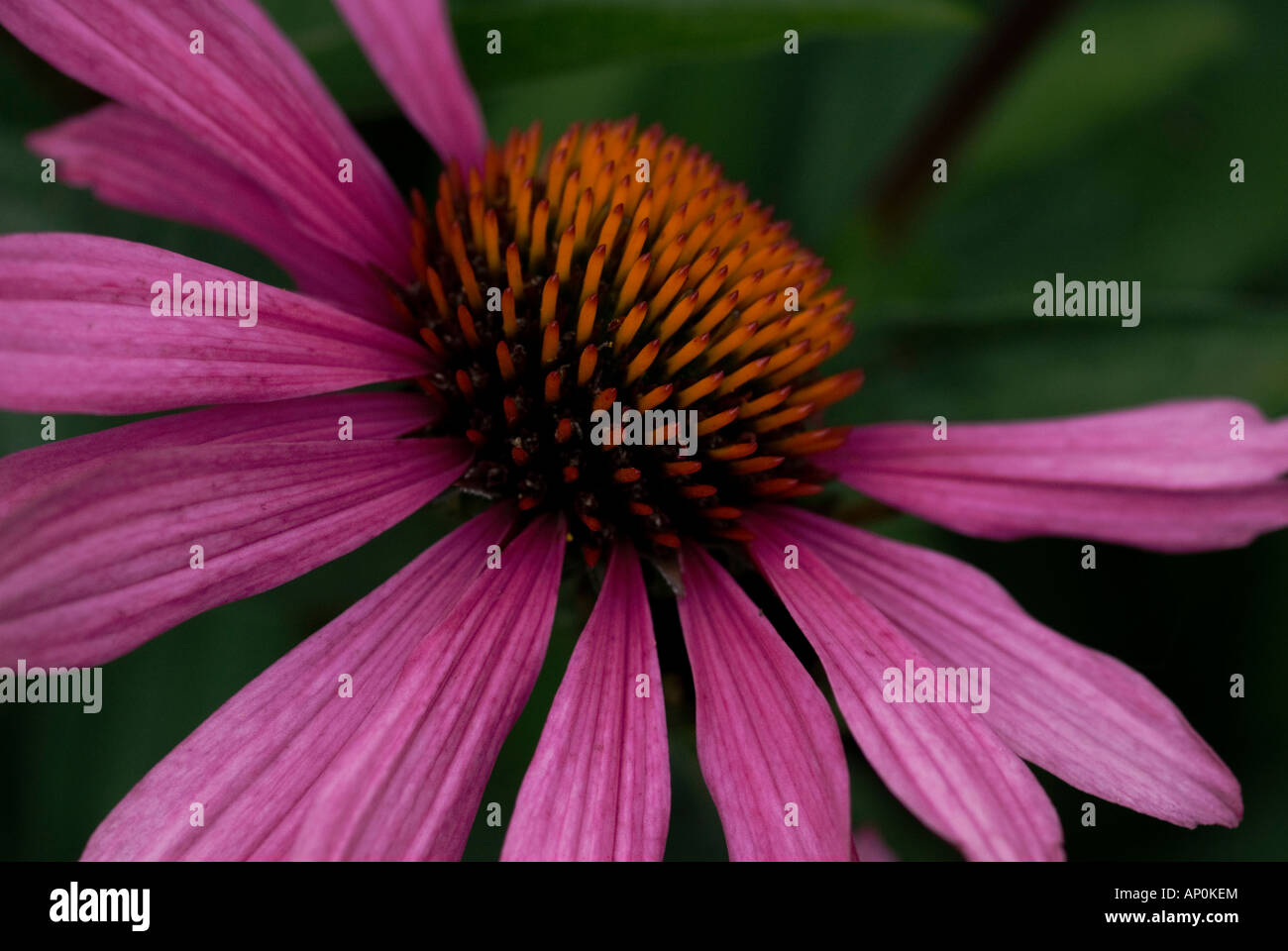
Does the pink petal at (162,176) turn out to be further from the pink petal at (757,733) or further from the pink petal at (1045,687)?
the pink petal at (1045,687)

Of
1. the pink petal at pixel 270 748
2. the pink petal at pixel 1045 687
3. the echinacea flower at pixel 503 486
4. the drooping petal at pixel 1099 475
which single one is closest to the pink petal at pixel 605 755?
the echinacea flower at pixel 503 486

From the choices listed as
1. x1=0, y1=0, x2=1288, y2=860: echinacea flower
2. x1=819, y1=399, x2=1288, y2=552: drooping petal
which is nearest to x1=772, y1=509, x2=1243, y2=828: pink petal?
x1=0, y1=0, x2=1288, y2=860: echinacea flower

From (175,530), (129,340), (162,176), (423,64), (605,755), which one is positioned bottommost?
(605,755)

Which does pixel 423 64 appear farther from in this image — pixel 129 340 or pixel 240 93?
pixel 129 340

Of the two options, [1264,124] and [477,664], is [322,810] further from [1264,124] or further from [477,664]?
[1264,124]

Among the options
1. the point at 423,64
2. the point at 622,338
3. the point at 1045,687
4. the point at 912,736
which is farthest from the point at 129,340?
the point at 1045,687

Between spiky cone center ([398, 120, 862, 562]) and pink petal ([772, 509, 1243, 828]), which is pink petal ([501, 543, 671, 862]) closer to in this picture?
spiky cone center ([398, 120, 862, 562])

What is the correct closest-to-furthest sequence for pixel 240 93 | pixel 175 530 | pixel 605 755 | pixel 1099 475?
1. pixel 175 530
2. pixel 605 755
3. pixel 240 93
4. pixel 1099 475
